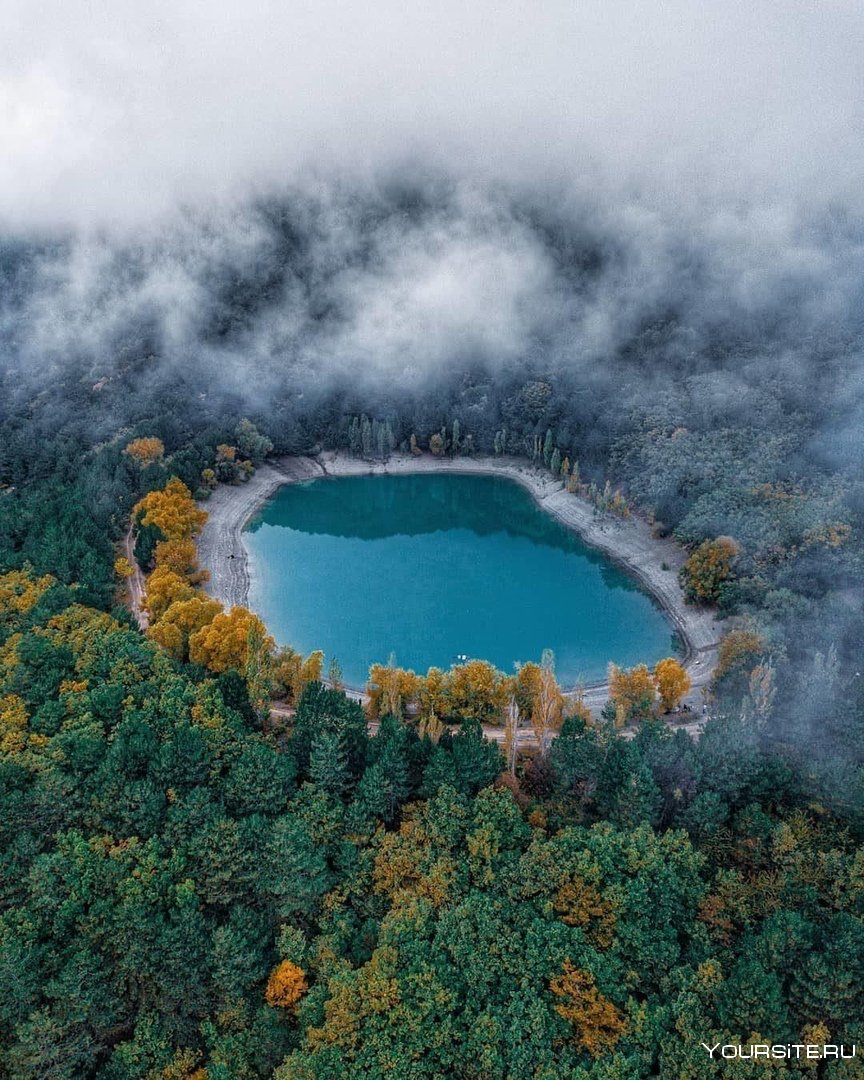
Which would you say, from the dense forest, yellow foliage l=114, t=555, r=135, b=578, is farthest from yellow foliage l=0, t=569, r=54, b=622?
yellow foliage l=114, t=555, r=135, b=578

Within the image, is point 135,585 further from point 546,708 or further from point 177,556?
point 546,708

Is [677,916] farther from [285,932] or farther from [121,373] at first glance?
[121,373]

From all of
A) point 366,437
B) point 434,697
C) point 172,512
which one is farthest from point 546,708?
point 366,437

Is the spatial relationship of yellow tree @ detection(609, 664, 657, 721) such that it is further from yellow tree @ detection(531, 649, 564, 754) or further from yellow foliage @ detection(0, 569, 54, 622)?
yellow foliage @ detection(0, 569, 54, 622)

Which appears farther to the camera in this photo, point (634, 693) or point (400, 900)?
point (634, 693)

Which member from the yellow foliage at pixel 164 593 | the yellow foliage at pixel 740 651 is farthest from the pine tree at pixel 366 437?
the yellow foliage at pixel 740 651

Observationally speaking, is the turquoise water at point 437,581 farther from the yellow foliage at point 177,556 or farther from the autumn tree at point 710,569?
the yellow foliage at point 177,556

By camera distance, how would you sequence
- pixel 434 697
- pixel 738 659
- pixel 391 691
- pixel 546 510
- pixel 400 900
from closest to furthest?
pixel 400 900
pixel 391 691
pixel 434 697
pixel 738 659
pixel 546 510
